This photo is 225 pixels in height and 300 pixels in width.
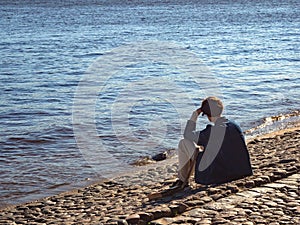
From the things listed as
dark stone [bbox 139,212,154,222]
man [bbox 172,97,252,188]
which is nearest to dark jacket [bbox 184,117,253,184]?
man [bbox 172,97,252,188]

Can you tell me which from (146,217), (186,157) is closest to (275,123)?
Result: (186,157)

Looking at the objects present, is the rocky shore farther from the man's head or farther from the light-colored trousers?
the man's head

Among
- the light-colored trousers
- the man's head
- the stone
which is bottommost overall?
the stone

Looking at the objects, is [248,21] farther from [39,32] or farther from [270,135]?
[270,135]

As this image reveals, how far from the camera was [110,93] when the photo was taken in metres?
22.3

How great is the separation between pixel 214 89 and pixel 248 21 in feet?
126

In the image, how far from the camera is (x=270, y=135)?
14922 mm

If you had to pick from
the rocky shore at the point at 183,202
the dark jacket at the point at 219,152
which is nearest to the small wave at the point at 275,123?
the rocky shore at the point at 183,202

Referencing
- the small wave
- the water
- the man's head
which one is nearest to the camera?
the man's head

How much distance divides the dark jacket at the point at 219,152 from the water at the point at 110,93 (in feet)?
12.9

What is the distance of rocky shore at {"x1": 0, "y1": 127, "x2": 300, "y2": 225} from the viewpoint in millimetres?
7332

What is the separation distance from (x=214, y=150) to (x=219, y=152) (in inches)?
3.1

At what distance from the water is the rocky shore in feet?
4.33

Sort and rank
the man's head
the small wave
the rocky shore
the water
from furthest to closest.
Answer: the small wave, the water, the man's head, the rocky shore
